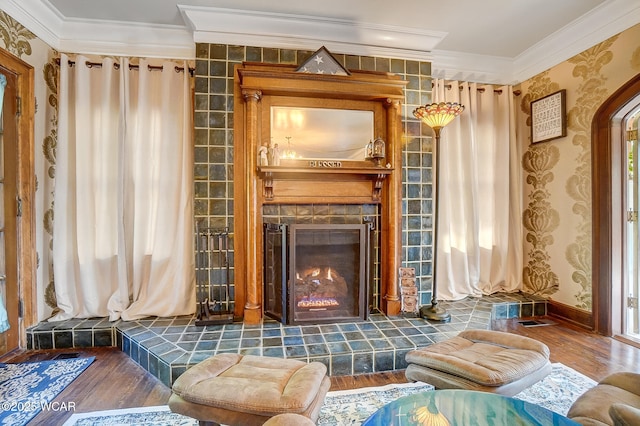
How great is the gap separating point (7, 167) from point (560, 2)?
4657 millimetres

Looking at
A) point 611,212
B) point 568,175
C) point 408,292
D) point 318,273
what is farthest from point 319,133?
point 611,212

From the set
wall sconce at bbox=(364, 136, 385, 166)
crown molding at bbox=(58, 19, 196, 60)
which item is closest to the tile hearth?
wall sconce at bbox=(364, 136, 385, 166)

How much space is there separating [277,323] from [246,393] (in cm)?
144

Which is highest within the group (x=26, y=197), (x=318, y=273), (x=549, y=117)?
(x=549, y=117)

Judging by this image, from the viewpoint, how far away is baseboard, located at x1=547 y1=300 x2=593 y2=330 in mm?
2926

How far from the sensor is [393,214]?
292cm

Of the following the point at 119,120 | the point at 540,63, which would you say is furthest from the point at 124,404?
the point at 540,63

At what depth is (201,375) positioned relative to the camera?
4.64ft

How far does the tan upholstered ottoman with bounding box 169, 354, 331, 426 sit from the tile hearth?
749 mm

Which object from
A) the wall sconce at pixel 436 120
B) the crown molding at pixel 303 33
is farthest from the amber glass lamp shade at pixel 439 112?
the crown molding at pixel 303 33

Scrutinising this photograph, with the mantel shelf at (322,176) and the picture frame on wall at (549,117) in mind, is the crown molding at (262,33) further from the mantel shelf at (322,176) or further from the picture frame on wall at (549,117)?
the mantel shelf at (322,176)

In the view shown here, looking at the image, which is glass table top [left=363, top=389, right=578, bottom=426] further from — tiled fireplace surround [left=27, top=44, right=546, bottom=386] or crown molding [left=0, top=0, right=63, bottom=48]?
crown molding [left=0, top=0, right=63, bottom=48]

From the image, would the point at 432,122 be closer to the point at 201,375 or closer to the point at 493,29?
the point at 493,29

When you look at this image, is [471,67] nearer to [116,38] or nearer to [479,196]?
[479,196]
